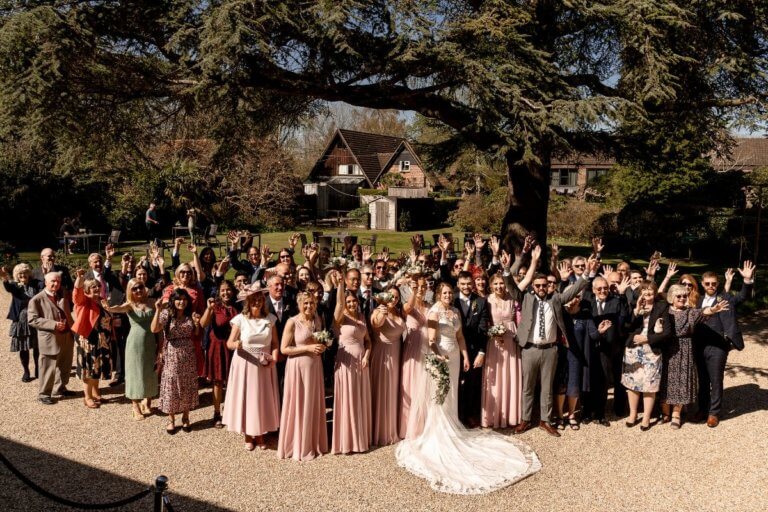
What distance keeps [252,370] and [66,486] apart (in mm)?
2142

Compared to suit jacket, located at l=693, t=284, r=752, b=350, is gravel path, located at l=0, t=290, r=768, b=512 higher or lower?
lower

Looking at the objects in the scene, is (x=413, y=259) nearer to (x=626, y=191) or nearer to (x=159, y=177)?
(x=626, y=191)

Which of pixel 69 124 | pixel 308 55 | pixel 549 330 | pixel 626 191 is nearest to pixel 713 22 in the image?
pixel 308 55

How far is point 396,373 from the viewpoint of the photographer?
276 inches

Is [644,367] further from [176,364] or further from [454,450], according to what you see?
[176,364]

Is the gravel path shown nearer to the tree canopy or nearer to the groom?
the groom

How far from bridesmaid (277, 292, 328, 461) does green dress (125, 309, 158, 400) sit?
208 cm

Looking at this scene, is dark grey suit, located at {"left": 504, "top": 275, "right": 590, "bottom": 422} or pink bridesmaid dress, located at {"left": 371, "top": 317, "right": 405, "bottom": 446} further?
dark grey suit, located at {"left": 504, "top": 275, "right": 590, "bottom": 422}

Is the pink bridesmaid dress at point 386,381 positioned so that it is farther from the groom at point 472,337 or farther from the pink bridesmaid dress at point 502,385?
the pink bridesmaid dress at point 502,385

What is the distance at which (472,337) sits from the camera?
7344 mm

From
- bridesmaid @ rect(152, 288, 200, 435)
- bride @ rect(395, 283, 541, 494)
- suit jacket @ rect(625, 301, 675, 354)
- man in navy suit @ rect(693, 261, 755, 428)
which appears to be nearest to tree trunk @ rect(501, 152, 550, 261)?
man in navy suit @ rect(693, 261, 755, 428)

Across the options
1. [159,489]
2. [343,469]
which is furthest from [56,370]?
[159,489]

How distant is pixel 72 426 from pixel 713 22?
14.3 meters

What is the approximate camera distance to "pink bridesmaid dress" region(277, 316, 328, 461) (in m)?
6.53
